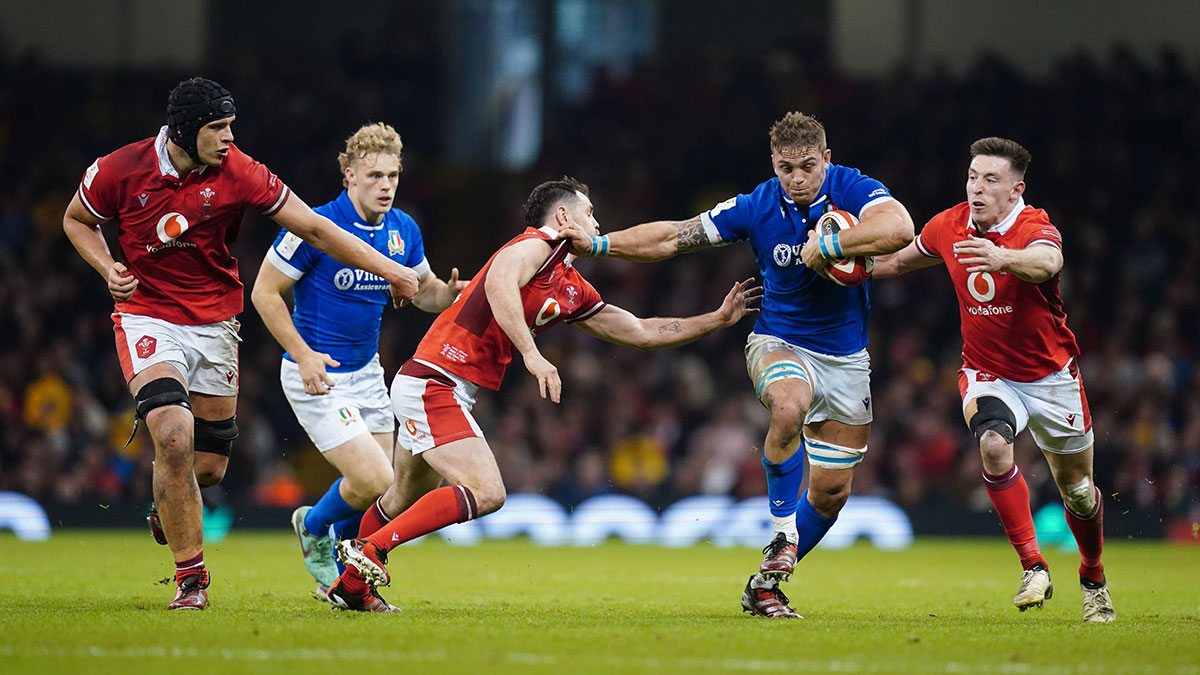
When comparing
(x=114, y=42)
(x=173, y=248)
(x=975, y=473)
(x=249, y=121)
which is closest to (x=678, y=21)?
(x=249, y=121)

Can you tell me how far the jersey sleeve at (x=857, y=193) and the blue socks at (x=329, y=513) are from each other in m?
3.45

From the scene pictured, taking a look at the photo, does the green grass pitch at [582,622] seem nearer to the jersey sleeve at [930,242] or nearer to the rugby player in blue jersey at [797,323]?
the rugby player in blue jersey at [797,323]

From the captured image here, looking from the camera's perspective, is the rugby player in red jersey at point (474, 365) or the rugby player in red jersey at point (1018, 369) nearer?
the rugby player in red jersey at point (474, 365)

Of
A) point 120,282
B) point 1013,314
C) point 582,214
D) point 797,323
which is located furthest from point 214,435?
point 1013,314

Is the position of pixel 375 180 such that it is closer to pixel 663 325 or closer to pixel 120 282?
pixel 120 282

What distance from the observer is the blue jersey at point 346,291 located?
845cm

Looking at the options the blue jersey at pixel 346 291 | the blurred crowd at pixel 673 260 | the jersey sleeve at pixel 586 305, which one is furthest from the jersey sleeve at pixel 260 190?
the blurred crowd at pixel 673 260

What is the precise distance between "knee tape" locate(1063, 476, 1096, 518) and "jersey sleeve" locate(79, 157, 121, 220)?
18.4 ft

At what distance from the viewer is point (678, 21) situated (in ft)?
83.0

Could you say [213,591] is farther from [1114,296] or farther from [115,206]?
[1114,296]

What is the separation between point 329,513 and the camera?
27.8ft

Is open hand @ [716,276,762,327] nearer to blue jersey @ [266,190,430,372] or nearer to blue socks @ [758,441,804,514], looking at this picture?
blue socks @ [758,441,804,514]

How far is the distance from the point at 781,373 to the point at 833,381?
406mm

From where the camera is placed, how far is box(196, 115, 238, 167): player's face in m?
7.39
